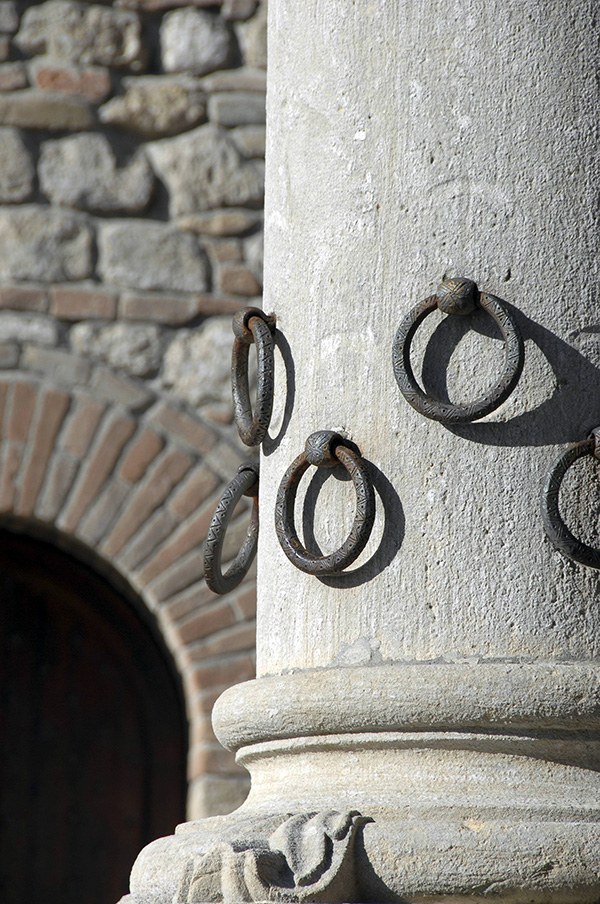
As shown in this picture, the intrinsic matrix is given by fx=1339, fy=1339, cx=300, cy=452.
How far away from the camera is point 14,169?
352 cm

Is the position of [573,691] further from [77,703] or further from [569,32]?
[77,703]

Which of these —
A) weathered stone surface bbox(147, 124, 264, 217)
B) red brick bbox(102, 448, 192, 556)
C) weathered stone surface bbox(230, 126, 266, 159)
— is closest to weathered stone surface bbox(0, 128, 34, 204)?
weathered stone surface bbox(147, 124, 264, 217)

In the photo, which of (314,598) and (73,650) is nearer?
(314,598)

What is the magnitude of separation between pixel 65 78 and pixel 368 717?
2555 mm

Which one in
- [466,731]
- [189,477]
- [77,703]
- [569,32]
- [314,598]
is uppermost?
[569,32]

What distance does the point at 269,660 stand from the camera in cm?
164

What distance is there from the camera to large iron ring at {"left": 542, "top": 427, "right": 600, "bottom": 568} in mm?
1446

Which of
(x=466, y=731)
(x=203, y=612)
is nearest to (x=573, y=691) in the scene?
(x=466, y=731)

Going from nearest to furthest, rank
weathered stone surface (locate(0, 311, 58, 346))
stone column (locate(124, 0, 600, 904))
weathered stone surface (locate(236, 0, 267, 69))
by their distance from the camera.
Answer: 1. stone column (locate(124, 0, 600, 904))
2. weathered stone surface (locate(0, 311, 58, 346))
3. weathered stone surface (locate(236, 0, 267, 69))

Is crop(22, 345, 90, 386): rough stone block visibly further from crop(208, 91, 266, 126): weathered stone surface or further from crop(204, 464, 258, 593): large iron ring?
crop(204, 464, 258, 593): large iron ring

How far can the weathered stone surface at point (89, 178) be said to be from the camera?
353 cm

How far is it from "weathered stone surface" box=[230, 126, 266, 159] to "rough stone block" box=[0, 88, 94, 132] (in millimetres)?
406

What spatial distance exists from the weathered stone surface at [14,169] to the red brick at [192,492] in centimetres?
87

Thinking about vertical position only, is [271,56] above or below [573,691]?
above
